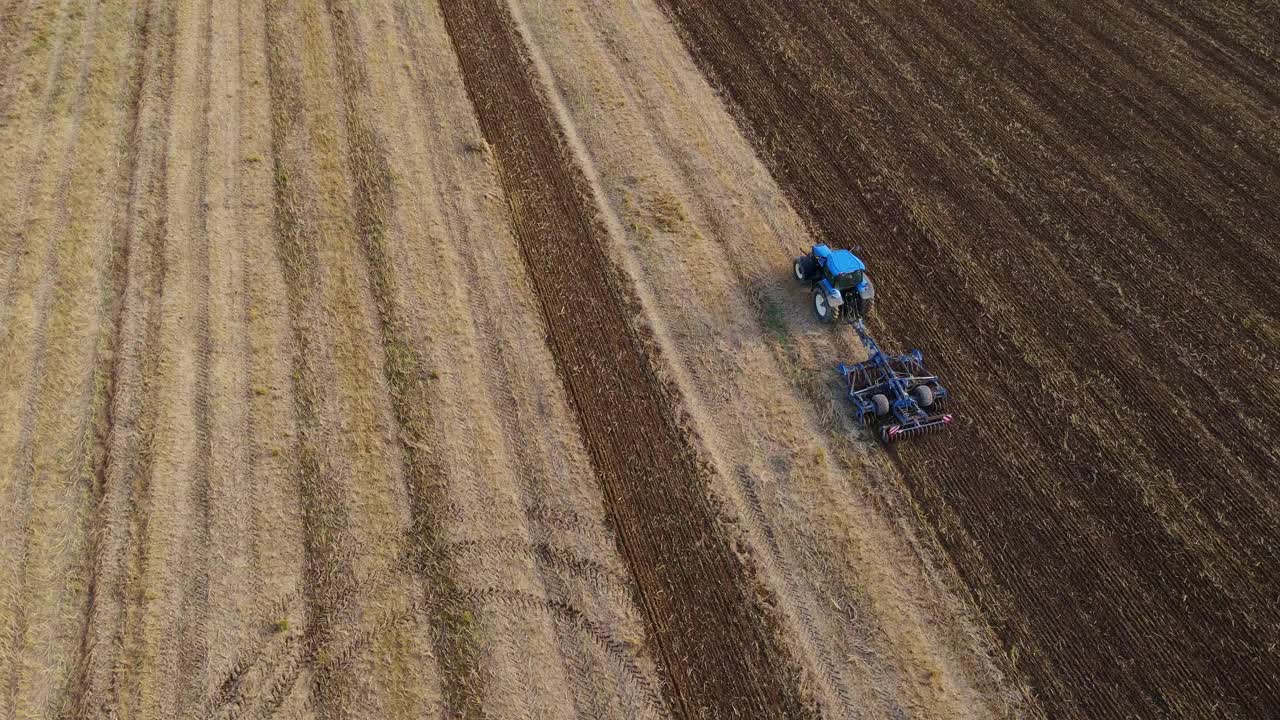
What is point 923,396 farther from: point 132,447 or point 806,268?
point 132,447

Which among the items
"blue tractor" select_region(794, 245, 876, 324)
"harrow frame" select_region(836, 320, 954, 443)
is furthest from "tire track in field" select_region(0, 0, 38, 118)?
"harrow frame" select_region(836, 320, 954, 443)

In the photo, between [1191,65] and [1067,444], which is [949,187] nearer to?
[1067,444]

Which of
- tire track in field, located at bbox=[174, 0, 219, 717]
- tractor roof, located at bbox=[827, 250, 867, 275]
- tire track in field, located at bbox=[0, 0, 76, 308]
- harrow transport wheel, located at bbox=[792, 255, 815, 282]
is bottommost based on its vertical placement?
tire track in field, located at bbox=[174, 0, 219, 717]

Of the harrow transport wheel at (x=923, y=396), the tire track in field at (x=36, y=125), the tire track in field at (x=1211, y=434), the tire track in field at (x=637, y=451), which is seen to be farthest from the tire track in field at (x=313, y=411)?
the tire track in field at (x=1211, y=434)

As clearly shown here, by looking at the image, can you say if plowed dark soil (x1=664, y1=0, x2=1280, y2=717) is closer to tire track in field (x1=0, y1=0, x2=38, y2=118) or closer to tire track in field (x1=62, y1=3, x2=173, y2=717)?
tire track in field (x1=62, y1=3, x2=173, y2=717)

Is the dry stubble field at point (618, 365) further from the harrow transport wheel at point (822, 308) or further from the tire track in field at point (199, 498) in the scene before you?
the harrow transport wheel at point (822, 308)

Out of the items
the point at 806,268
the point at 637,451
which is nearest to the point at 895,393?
the point at 806,268

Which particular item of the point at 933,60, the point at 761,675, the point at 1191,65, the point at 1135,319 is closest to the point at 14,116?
the point at 761,675
